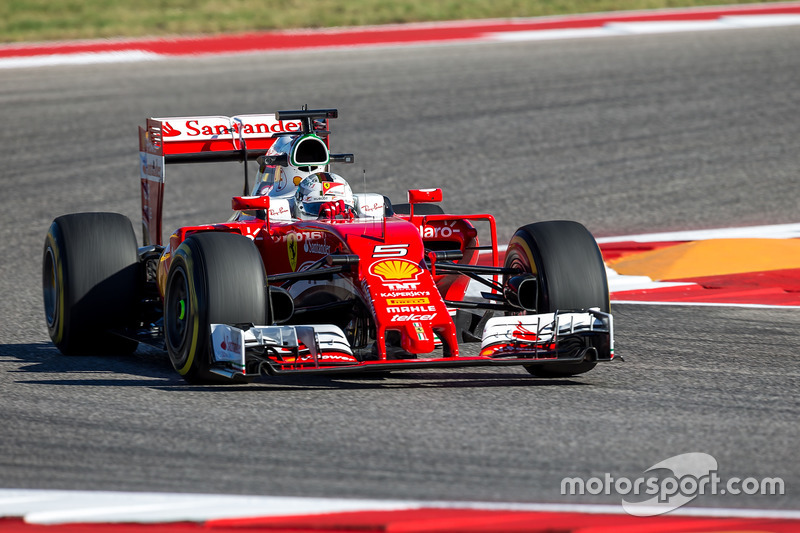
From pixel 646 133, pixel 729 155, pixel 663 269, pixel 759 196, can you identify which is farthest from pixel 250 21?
pixel 663 269

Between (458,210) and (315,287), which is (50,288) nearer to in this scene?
(315,287)

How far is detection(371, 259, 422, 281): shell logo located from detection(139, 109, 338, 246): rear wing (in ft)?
7.91

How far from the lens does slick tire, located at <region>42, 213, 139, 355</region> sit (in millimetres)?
9242

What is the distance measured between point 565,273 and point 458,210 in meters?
7.75

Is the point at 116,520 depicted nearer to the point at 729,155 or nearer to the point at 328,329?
the point at 328,329

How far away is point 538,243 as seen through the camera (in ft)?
27.0

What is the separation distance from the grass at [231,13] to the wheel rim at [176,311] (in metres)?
17.7

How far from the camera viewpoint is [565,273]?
8109mm

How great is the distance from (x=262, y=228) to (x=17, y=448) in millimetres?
2919

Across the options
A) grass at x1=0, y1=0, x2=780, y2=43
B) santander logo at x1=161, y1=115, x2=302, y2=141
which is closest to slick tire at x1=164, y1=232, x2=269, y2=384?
santander logo at x1=161, y1=115, x2=302, y2=141

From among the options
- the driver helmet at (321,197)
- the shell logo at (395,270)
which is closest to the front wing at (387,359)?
the shell logo at (395,270)

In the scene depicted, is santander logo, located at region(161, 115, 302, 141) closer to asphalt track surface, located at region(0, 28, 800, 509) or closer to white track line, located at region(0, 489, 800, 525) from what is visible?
asphalt track surface, located at region(0, 28, 800, 509)

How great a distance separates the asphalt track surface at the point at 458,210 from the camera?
6055 mm
